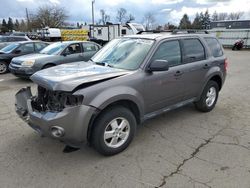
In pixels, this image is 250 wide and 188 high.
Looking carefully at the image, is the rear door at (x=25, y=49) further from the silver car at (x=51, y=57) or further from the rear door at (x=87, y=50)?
the rear door at (x=87, y=50)

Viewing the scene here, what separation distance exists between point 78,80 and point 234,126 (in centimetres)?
335

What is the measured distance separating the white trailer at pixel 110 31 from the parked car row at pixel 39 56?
52.9 feet

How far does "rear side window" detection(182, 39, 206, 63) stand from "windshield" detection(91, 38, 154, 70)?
0.87 metres

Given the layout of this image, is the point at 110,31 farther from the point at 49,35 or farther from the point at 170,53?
the point at 170,53

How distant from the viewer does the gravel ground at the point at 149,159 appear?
3.08 m

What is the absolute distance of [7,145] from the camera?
3.98m

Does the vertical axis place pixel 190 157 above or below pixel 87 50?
below

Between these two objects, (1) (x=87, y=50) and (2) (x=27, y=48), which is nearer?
(1) (x=87, y=50)

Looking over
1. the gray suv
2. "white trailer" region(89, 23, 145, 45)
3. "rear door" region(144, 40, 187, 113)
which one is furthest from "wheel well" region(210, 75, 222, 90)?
"white trailer" region(89, 23, 145, 45)

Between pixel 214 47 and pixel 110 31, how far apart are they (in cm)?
2364

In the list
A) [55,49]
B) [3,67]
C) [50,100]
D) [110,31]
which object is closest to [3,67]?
[3,67]

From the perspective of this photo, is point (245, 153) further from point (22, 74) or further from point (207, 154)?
point (22, 74)

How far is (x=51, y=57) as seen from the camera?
9016 millimetres

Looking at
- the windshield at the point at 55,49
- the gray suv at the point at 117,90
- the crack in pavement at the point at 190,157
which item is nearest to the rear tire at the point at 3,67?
the windshield at the point at 55,49
